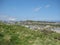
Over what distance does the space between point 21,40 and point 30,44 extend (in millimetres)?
506

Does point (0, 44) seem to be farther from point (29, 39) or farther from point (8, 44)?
point (29, 39)

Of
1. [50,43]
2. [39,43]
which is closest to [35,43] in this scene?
[39,43]

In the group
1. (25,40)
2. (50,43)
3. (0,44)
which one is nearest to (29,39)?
(25,40)

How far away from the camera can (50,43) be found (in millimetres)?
8531

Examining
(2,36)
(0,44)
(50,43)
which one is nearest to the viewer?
(0,44)

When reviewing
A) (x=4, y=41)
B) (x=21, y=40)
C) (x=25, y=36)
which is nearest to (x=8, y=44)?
(x=4, y=41)

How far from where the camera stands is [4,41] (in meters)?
7.57

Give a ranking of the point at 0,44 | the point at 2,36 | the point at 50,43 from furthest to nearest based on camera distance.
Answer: the point at 50,43 < the point at 2,36 < the point at 0,44

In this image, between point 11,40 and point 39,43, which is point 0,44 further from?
point 39,43

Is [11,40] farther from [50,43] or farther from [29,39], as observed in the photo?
[50,43]

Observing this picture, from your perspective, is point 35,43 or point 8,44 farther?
point 35,43

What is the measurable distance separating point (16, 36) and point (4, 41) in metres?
1.00

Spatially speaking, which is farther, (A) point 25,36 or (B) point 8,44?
(A) point 25,36

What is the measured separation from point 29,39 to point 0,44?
1.58m
